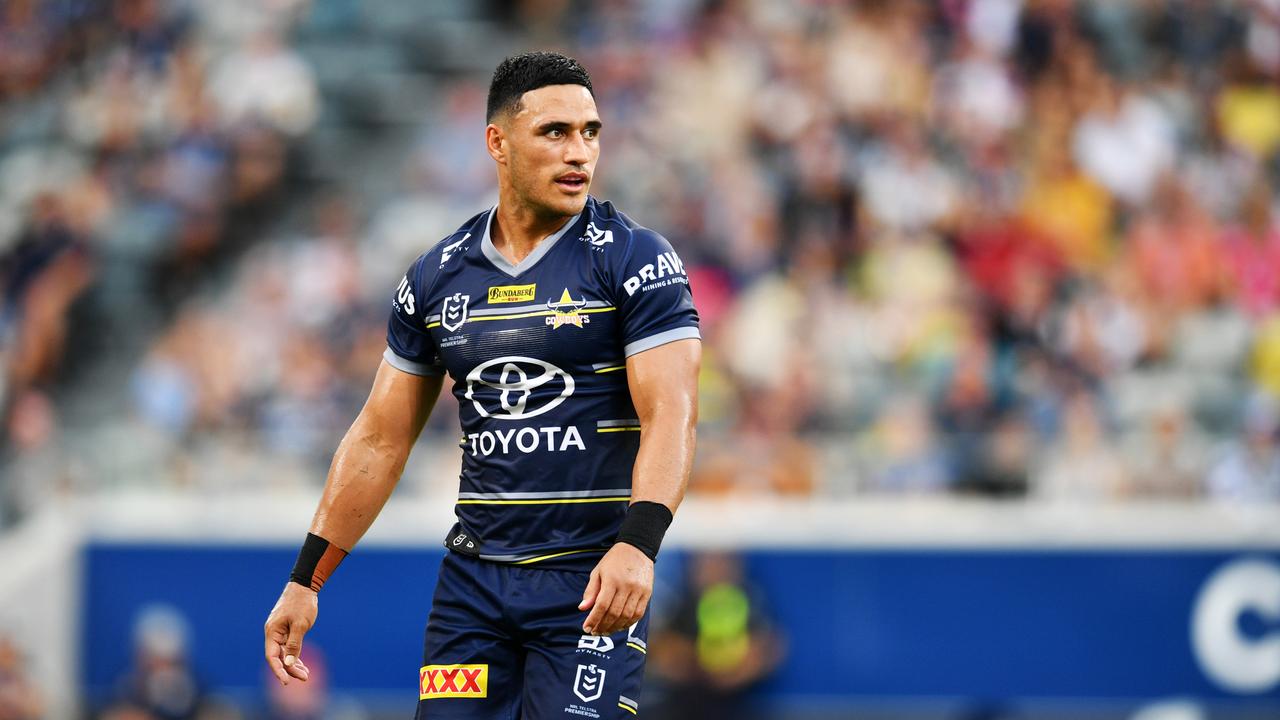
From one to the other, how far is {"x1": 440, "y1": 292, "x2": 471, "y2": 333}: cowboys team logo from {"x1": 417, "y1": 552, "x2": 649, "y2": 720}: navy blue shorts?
2.50ft

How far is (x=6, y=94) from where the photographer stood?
18156 mm

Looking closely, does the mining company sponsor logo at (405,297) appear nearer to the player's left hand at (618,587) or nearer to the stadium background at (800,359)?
the player's left hand at (618,587)

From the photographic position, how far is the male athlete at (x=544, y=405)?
551 cm

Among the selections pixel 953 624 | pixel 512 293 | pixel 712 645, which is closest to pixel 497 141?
pixel 512 293

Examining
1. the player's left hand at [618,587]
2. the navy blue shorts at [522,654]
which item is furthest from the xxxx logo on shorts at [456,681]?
the player's left hand at [618,587]

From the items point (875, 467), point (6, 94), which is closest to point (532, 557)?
point (875, 467)

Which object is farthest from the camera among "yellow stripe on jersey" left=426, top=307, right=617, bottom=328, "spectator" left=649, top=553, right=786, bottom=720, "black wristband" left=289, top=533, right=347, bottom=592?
"spectator" left=649, top=553, right=786, bottom=720

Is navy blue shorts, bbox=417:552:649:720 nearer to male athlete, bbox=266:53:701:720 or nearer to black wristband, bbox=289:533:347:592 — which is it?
male athlete, bbox=266:53:701:720

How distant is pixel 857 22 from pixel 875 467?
5019 millimetres

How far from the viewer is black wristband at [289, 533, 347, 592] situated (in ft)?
19.5

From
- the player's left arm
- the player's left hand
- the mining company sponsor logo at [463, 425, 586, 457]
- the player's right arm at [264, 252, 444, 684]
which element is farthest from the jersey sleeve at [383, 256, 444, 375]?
the player's left hand

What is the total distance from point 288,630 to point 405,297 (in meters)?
1.15

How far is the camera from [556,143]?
5.65m

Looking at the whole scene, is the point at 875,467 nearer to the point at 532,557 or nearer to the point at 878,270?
the point at 878,270
